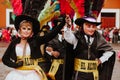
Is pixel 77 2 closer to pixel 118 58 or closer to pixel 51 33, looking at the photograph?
pixel 51 33

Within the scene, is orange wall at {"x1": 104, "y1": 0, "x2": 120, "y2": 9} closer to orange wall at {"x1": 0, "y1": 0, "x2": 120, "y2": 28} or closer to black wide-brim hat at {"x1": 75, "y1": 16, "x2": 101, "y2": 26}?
orange wall at {"x1": 0, "y1": 0, "x2": 120, "y2": 28}

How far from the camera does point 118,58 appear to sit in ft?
66.0

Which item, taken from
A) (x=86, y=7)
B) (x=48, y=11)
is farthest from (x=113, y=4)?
(x=48, y=11)

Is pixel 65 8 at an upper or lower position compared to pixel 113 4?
upper

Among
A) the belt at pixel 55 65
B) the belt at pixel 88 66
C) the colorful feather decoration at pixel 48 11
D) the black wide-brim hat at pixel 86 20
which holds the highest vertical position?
the colorful feather decoration at pixel 48 11

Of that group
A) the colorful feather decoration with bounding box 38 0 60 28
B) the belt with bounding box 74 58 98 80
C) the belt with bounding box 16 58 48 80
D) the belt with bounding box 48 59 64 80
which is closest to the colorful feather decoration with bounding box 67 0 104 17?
the colorful feather decoration with bounding box 38 0 60 28

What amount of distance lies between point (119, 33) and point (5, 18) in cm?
993

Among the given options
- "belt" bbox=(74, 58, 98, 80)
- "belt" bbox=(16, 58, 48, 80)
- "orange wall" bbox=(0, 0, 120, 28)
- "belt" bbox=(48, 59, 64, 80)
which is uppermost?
"belt" bbox=(16, 58, 48, 80)

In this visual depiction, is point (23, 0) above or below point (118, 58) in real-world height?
above

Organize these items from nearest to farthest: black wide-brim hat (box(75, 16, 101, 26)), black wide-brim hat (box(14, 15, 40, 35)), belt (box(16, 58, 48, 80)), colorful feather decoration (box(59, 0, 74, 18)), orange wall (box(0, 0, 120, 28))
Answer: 1. belt (box(16, 58, 48, 80))
2. black wide-brim hat (box(14, 15, 40, 35))
3. black wide-brim hat (box(75, 16, 101, 26))
4. colorful feather decoration (box(59, 0, 74, 18))
5. orange wall (box(0, 0, 120, 28))

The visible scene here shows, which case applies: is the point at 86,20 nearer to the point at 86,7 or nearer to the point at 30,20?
the point at 86,7

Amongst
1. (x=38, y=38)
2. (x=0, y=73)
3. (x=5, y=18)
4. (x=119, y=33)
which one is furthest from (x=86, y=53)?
(x=5, y=18)

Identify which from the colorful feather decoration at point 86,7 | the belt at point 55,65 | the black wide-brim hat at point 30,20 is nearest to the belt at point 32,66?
the black wide-brim hat at point 30,20

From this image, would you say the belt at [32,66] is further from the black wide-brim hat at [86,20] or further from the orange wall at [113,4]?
the orange wall at [113,4]
